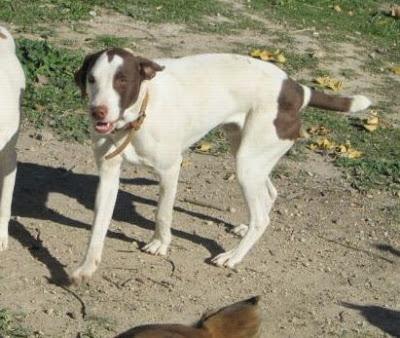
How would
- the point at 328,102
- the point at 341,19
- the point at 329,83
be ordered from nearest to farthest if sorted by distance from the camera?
the point at 328,102 < the point at 329,83 < the point at 341,19

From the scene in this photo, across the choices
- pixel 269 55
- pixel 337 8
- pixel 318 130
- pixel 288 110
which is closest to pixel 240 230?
pixel 288 110

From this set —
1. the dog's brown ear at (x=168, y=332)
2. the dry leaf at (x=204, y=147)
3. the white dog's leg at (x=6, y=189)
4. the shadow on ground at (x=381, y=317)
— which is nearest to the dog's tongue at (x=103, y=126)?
the white dog's leg at (x=6, y=189)

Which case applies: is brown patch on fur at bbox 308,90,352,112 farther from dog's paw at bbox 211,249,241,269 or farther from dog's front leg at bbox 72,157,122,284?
dog's front leg at bbox 72,157,122,284

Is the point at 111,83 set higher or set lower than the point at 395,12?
higher

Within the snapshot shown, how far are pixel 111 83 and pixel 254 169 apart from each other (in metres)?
1.30

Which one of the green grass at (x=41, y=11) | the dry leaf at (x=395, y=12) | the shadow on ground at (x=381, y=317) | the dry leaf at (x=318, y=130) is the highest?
the shadow on ground at (x=381, y=317)

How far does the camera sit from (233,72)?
6.85 metres

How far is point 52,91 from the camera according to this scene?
30.8 ft

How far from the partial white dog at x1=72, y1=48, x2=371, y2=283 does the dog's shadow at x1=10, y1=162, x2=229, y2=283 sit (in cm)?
36

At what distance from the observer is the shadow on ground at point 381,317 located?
634 cm

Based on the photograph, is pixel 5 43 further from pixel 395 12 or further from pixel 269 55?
pixel 395 12

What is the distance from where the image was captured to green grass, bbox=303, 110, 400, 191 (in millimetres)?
8508

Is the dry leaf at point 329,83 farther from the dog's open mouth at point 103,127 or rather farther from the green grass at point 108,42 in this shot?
the dog's open mouth at point 103,127

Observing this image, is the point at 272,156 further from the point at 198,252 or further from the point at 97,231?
the point at 97,231
